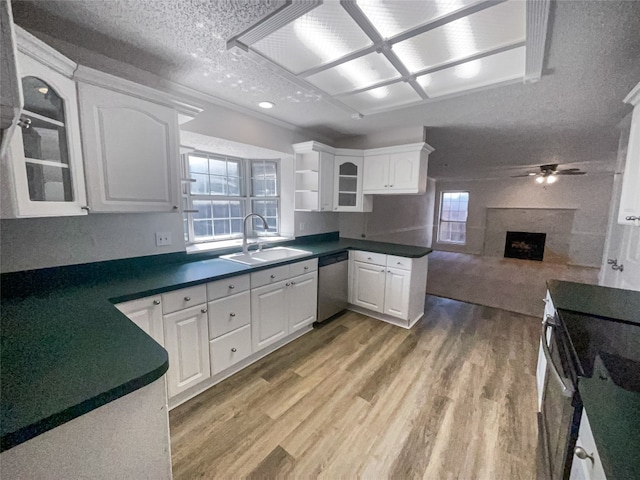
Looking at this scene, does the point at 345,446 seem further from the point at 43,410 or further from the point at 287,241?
the point at 287,241

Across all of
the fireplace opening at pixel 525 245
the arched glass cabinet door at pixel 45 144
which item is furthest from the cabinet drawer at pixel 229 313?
the fireplace opening at pixel 525 245

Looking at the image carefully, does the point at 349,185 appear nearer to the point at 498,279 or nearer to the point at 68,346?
the point at 68,346

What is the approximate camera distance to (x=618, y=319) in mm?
1311

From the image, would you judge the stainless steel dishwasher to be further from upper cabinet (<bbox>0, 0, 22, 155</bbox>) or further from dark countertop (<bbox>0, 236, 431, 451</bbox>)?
upper cabinet (<bbox>0, 0, 22, 155</bbox>)

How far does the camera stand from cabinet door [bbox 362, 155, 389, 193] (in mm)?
3160

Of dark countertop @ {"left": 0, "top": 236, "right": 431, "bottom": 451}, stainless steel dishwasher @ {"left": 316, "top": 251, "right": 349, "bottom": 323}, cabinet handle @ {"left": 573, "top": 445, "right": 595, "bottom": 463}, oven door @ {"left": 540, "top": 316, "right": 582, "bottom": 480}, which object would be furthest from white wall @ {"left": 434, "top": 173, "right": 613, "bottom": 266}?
dark countertop @ {"left": 0, "top": 236, "right": 431, "bottom": 451}

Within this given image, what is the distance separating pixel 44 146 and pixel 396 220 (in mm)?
5064

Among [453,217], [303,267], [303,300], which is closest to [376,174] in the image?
[303,267]

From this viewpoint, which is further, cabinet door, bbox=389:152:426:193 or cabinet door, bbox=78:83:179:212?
cabinet door, bbox=389:152:426:193

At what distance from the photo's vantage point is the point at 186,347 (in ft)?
5.72

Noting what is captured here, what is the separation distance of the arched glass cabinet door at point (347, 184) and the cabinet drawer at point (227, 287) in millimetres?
1828

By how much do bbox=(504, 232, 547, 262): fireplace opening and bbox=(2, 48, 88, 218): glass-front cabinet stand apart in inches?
340

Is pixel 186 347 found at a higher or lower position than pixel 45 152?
lower

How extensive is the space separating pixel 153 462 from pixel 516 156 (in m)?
5.79
